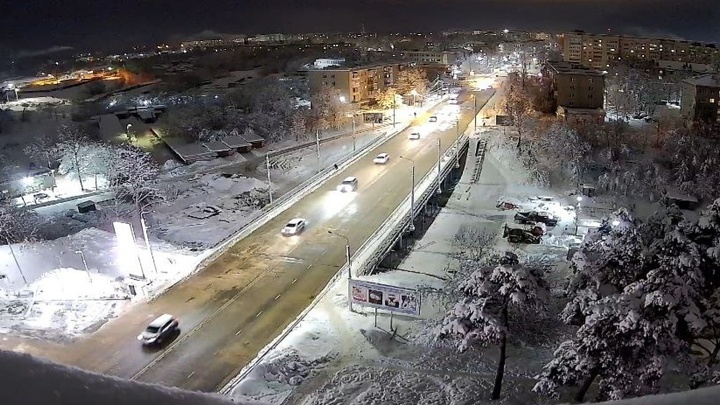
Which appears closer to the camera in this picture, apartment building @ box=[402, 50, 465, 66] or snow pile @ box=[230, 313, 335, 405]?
snow pile @ box=[230, 313, 335, 405]

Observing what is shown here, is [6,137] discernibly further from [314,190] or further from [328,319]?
[328,319]

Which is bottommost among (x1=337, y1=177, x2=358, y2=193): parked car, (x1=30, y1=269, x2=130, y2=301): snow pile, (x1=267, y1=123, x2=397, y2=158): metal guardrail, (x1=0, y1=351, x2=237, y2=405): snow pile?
(x1=267, y1=123, x2=397, y2=158): metal guardrail

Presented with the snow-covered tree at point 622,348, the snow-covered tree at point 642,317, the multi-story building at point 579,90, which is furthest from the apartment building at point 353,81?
the snow-covered tree at point 622,348

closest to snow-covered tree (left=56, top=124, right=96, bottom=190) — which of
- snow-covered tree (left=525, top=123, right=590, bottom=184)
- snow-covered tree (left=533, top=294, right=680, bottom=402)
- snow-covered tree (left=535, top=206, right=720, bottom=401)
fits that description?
snow-covered tree (left=525, top=123, right=590, bottom=184)

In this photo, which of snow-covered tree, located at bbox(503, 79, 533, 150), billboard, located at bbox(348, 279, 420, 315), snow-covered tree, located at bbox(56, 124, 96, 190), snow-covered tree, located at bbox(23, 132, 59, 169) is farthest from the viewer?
snow-covered tree, located at bbox(23, 132, 59, 169)

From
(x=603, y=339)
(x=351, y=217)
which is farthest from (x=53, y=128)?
(x=603, y=339)

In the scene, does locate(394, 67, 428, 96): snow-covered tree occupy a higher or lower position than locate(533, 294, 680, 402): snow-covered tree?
lower

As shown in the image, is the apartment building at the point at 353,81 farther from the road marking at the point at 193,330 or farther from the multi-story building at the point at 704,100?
the road marking at the point at 193,330

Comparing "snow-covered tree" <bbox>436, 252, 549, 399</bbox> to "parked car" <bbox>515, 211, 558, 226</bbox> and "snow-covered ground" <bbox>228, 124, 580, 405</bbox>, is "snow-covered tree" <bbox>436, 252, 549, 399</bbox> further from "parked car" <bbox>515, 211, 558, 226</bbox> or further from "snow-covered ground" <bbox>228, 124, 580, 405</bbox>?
"parked car" <bbox>515, 211, 558, 226</bbox>
